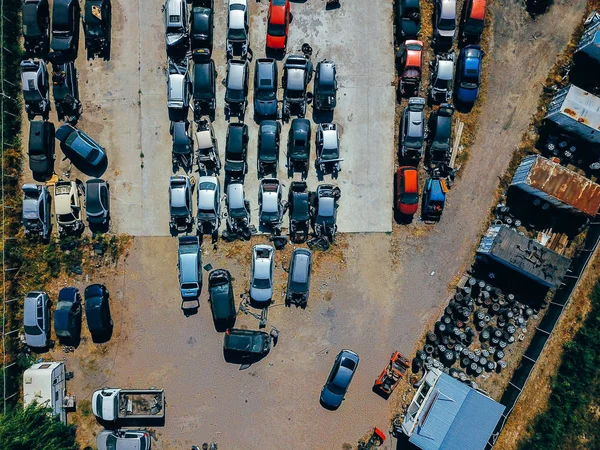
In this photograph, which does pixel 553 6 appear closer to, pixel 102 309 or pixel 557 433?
pixel 557 433

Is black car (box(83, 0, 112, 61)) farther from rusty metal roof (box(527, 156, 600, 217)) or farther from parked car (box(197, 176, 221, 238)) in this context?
rusty metal roof (box(527, 156, 600, 217))

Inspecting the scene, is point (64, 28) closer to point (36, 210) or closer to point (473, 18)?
point (36, 210)

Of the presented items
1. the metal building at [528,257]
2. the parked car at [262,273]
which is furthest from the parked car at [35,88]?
the metal building at [528,257]

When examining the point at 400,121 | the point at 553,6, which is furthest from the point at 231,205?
the point at 553,6

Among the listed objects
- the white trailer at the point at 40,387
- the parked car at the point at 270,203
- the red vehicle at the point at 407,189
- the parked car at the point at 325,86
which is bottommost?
the white trailer at the point at 40,387

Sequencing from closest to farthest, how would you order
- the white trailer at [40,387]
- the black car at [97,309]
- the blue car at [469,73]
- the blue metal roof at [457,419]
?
the blue metal roof at [457,419]
the white trailer at [40,387]
the black car at [97,309]
the blue car at [469,73]

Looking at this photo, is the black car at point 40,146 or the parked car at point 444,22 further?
the parked car at point 444,22

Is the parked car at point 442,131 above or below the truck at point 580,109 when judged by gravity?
below

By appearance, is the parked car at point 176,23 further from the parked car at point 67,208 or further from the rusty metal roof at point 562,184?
the rusty metal roof at point 562,184

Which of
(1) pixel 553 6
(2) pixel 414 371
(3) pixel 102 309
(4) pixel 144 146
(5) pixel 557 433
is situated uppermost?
(1) pixel 553 6
